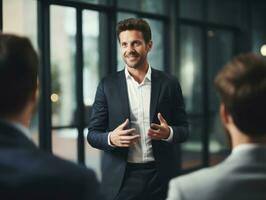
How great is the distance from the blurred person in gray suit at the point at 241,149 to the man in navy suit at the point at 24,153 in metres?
0.24

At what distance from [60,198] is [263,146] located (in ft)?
1.58

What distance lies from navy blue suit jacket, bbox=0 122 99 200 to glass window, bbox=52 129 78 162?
3.39 m

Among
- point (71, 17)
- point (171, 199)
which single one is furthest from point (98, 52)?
point (171, 199)

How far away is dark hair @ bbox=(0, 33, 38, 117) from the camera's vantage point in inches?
37.9

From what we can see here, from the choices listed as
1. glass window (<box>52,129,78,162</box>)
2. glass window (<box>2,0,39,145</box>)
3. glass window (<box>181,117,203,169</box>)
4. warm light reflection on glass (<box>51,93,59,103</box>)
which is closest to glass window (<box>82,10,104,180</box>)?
glass window (<box>52,129,78,162</box>)

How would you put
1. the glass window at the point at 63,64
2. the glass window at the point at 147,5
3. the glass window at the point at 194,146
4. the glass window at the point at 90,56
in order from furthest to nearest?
the glass window at the point at 194,146, the glass window at the point at 147,5, the glass window at the point at 90,56, the glass window at the point at 63,64

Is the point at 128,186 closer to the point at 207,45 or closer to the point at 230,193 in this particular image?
the point at 230,193

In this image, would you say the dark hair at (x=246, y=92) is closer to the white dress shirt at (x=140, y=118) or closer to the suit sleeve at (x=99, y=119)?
the white dress shirt at (x=140, y=118)

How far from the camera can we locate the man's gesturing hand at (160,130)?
6.97 ft

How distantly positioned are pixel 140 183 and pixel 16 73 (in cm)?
139

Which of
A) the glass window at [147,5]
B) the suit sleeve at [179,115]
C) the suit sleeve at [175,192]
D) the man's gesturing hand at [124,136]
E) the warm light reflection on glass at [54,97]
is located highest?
the glass window at [147,5]

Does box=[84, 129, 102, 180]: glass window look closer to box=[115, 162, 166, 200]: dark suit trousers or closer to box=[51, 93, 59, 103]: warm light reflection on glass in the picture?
box=[51, 93, 59, 103]: warm light reflection on glass

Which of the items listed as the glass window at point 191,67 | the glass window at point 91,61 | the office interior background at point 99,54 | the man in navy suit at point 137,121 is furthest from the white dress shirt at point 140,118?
the glass window at point 191,67

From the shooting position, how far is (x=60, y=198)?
910mm
